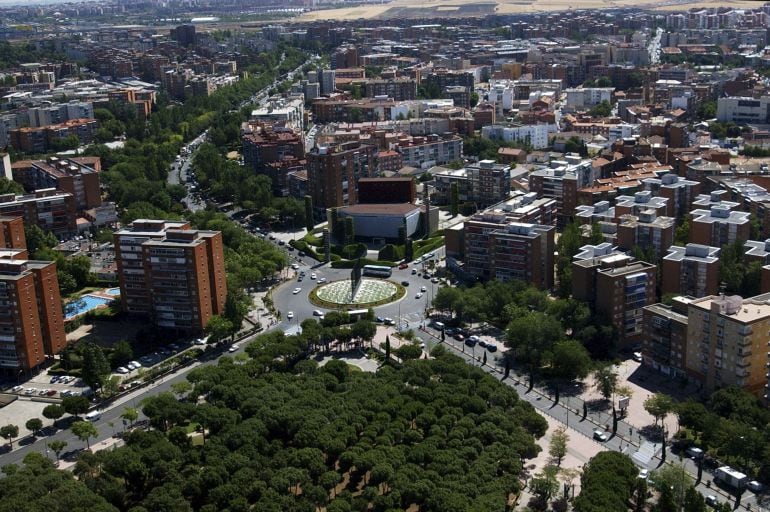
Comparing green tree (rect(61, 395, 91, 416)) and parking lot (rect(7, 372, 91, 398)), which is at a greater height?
green tree (rect(61, 395, 91, 416))

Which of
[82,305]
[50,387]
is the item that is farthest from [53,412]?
[82,305]

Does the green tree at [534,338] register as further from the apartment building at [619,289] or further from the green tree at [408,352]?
the green tree at [408,352]

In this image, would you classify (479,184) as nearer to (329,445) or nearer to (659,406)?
(659,406)

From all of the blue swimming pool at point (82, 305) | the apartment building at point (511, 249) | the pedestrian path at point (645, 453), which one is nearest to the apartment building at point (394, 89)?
the apartment building at point (511, 249)

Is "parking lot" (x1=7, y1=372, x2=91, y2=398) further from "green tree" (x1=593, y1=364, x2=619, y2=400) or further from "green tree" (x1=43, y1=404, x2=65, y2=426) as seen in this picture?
"green tree" (x1=593, y1=364, x2=619, y2=400)

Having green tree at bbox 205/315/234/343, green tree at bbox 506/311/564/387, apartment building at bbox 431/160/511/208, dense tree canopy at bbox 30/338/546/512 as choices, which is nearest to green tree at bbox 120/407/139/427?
dense tree canopy at bbox 30/338/546/512

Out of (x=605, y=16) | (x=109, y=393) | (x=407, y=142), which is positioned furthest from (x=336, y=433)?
(x=605, y=16)

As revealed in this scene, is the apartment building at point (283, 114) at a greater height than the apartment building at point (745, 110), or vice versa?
the apartment building at point (283, 114)
